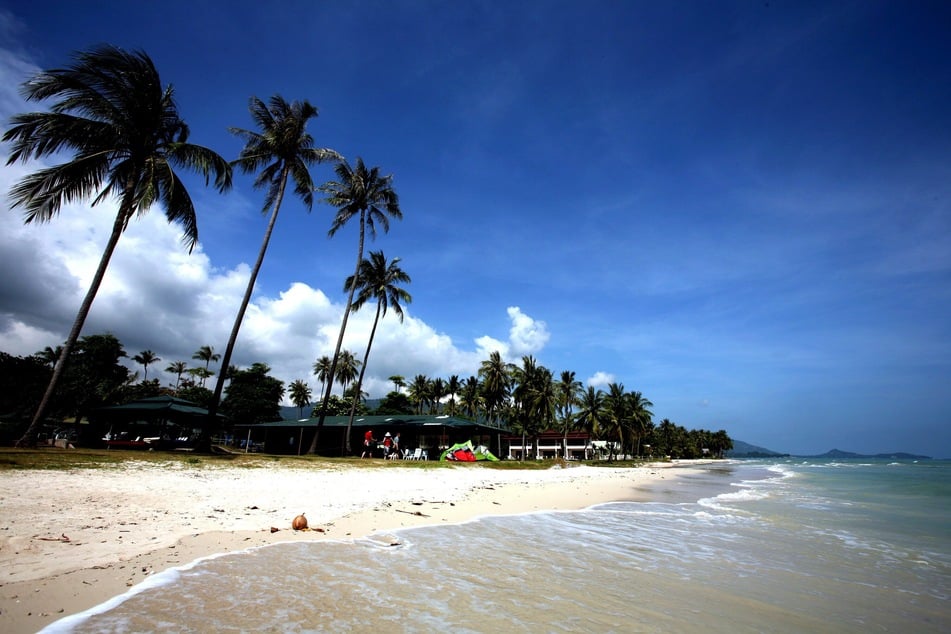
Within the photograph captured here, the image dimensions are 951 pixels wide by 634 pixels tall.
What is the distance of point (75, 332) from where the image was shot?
13.9 meters

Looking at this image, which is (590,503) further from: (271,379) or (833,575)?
(271,379)

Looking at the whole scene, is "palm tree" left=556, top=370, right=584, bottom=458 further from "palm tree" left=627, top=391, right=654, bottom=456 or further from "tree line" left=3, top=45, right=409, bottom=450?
"tree line" left=3, top=45, right=409, bottom=450

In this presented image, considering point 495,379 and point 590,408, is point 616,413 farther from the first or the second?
point 495,379

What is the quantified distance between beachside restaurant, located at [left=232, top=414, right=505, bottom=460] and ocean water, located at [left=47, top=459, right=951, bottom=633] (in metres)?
25.0

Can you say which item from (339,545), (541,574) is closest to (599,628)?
(541,574)

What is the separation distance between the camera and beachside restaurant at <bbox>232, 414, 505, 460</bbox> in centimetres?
3309

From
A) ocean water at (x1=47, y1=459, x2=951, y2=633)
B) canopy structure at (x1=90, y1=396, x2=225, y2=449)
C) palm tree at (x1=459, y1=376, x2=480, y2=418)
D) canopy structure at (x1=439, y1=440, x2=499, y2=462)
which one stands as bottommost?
ocean water at (x1=47, y1=459, x2=951, y2=633)

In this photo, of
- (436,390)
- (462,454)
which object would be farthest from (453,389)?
(462,454)

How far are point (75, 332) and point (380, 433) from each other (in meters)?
22.6

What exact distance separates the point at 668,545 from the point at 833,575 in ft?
7.37

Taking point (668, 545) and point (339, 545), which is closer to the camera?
point (339, 545)

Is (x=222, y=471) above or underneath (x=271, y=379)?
underneath

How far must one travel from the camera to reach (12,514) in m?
5.93

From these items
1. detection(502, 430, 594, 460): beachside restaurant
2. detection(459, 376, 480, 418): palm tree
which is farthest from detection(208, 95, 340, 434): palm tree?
detection(502, 430, 594, 460): beachside restaurant
